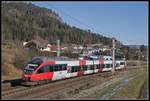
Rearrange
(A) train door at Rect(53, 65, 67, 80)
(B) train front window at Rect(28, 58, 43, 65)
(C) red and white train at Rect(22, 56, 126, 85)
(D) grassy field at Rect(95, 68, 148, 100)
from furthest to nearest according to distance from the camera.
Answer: (A) train door at Rect(53, 65, 67, 80)
(B) train front window at Rect(28, 58, 43, 65)
(C) red and white train at Rect(22, 56, 126, 85)
(D) grassy field at Rect(95, 68, 148, 100)

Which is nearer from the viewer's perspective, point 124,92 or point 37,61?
point 124,92

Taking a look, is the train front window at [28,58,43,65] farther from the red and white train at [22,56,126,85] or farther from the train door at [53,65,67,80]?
the train door at [53,65,67,80]

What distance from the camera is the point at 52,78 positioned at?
42.8 meters

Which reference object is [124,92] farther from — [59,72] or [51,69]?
[59,72]

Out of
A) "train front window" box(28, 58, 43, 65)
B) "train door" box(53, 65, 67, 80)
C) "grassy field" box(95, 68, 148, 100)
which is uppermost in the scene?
"train front window" box(28, 58, 43, 65)

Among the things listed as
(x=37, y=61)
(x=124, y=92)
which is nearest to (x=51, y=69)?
(x=37, y=61)

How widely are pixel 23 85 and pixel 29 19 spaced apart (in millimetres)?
142804

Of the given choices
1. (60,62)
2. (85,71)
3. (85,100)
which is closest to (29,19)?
(85,71)

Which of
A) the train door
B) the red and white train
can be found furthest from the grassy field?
the train door

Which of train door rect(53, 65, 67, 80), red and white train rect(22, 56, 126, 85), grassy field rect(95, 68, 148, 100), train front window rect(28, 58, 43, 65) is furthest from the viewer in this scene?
train door rect(53, 65, 67, 80)

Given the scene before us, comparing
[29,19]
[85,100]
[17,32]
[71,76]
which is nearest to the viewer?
[85,100]

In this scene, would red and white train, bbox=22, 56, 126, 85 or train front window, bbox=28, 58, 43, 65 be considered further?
train front window, bbox=28, 58, 43, 65

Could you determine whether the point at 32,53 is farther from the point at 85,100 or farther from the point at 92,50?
the point at 92,50

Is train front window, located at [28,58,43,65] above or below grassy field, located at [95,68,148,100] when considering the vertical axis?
above
